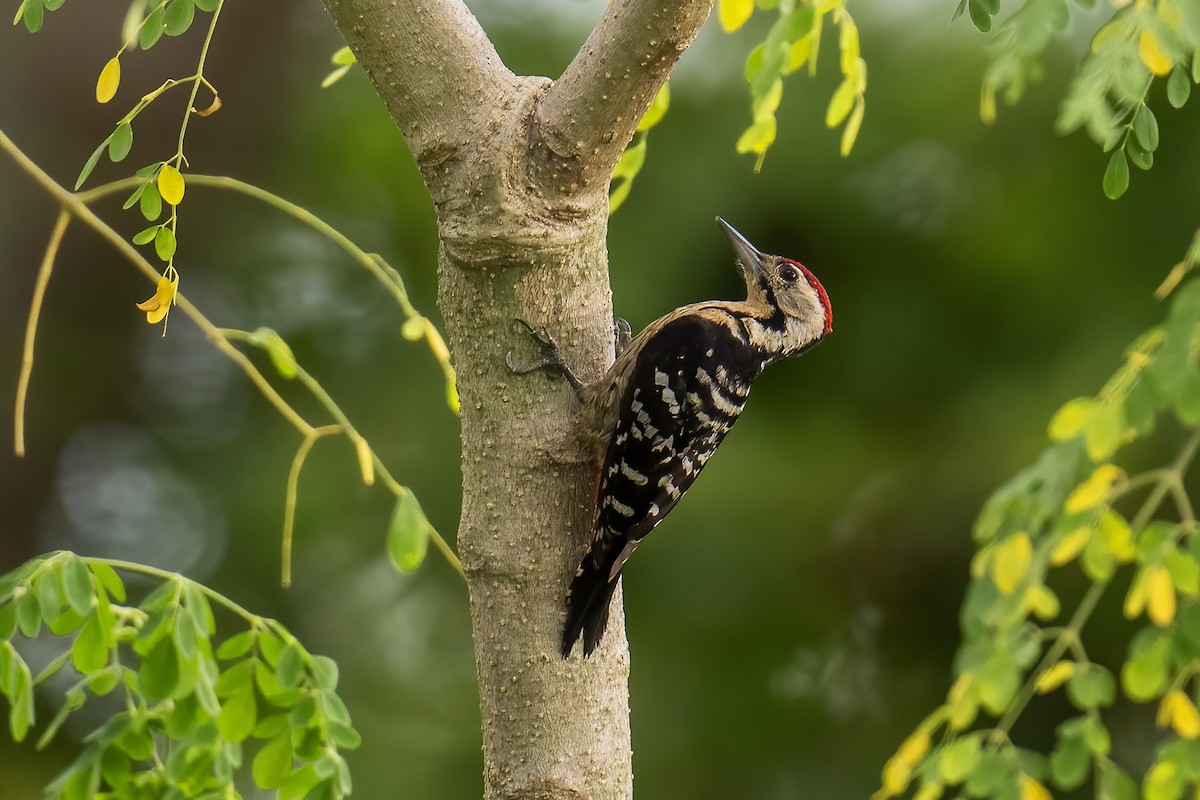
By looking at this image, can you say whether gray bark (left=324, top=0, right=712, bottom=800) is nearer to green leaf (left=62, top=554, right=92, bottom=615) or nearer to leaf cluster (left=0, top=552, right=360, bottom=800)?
leaf cluster (left=0, top=552, right=360, bottom=800)

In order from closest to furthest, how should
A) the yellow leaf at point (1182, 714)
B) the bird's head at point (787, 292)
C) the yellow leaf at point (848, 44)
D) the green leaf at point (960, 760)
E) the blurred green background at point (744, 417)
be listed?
the yellow leaf at point (1182, 714), the green leaf at point (960, 760), the yellow leaf at point (848, 44), the bird's head at point (787, 292), the blurred green background at point (744, 417)

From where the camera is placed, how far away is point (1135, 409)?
1.33m

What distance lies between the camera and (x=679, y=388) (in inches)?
85.4

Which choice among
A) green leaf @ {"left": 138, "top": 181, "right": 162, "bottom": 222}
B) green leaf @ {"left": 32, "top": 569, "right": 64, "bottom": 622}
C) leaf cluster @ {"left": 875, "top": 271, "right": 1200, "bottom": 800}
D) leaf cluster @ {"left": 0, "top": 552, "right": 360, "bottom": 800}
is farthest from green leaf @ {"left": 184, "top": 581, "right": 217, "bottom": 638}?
leaf cluster @ {"left": 875, "top": 271, "right": 1200, "bottom": 800}

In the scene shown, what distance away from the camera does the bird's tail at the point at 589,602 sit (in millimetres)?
1328

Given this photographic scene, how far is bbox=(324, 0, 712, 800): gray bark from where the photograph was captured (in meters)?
1.29

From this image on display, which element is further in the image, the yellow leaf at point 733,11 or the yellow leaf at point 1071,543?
the yellow leaf at point 733,11

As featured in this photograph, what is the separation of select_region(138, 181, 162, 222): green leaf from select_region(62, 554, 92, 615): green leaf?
337 mm

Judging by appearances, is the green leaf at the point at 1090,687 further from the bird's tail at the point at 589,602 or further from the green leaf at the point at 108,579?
the green leaf at the point at 108,579

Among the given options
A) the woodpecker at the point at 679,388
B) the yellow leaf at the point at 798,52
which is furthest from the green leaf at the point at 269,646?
the yellow leaf at the point at 798,52

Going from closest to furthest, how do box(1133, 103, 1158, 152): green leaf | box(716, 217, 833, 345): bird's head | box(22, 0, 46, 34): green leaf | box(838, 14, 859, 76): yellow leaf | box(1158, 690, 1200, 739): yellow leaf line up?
box(22, 0, 46, 34): green leaf, box(1133, 103, 1158, 152): green leaf, box(1158, 690, 1200, 739): yellow leaf, box(838, 14, 859, 76): yellow leaf, box(716, 217, 833, 345): bird's head

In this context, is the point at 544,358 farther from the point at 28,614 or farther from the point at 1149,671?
the point at 1149,671

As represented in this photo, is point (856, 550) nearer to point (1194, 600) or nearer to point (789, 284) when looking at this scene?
point (789, 284)

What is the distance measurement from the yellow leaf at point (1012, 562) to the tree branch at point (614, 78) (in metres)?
0.64
